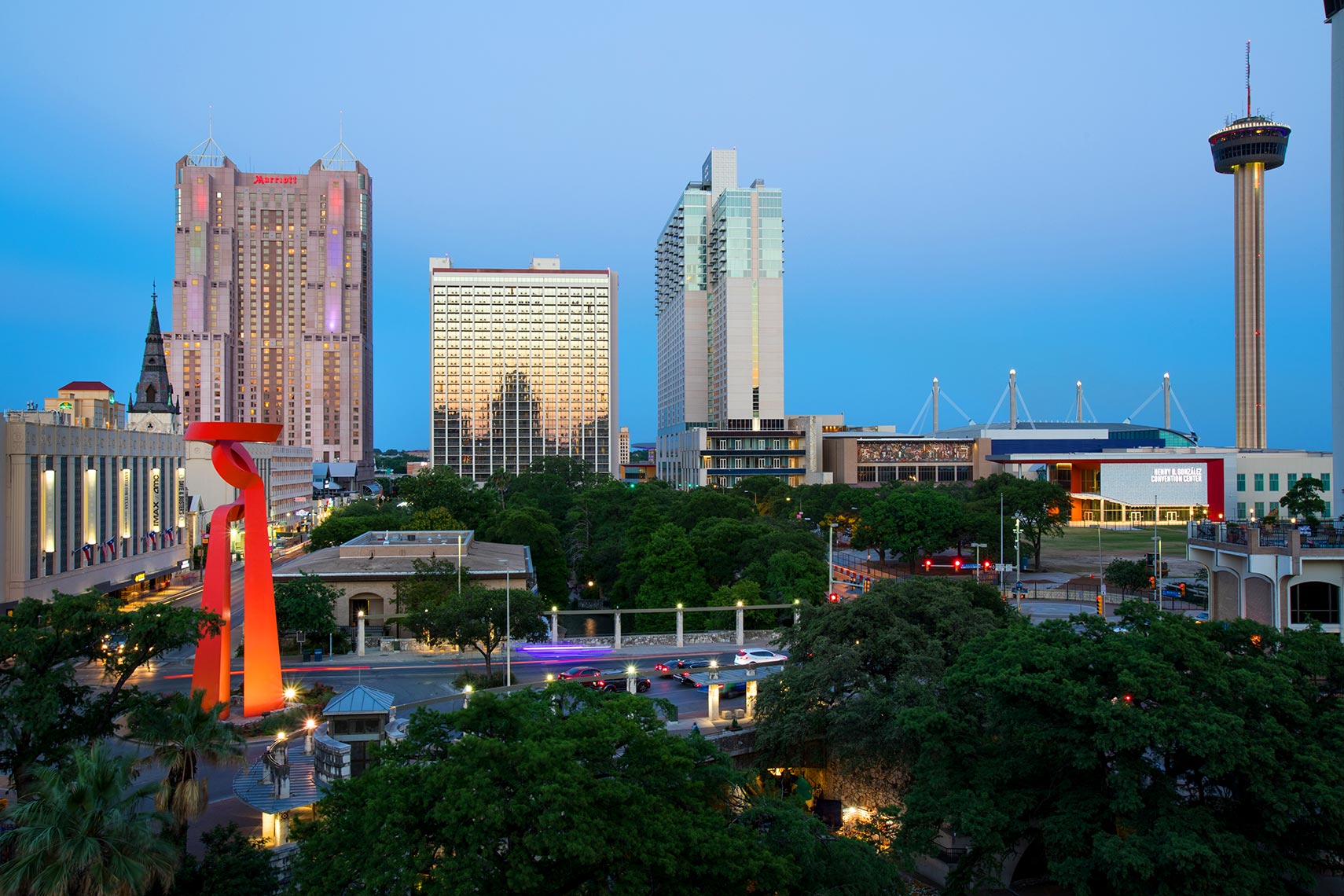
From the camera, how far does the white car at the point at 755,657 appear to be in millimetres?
42812

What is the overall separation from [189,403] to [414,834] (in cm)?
20211

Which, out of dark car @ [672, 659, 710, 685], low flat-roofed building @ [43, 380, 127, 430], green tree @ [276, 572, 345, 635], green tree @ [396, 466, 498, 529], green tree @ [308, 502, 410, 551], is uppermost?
low flat-roofed building @ [43, 380, 127, 430]

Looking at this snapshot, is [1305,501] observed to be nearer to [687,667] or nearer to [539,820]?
[687,667]

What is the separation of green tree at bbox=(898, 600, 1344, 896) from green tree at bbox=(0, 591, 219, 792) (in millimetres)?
19403

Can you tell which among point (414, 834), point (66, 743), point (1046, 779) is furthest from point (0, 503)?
point (1046, 779)

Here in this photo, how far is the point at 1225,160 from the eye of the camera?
489 ft

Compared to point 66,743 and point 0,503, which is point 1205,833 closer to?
point 66,743

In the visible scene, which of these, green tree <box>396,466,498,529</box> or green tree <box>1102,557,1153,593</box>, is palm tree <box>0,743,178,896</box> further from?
green tree <box>396,466,498,529</box>

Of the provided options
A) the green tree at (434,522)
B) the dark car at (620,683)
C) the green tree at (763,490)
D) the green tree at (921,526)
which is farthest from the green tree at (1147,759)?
the green tree at (763,490)

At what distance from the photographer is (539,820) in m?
15.2

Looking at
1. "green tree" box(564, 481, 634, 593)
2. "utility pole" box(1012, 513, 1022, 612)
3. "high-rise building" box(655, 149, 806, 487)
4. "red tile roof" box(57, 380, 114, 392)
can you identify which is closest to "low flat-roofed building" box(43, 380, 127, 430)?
"red tile roof" box(57, 380, 114, 392)

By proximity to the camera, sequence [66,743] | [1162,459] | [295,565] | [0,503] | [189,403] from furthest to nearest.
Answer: [189,403] → [1162,459] → [295,565] → [0,503] → [66,743]

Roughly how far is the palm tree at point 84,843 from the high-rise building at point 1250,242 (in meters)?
169

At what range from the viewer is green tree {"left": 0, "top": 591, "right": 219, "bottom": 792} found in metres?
21.3
